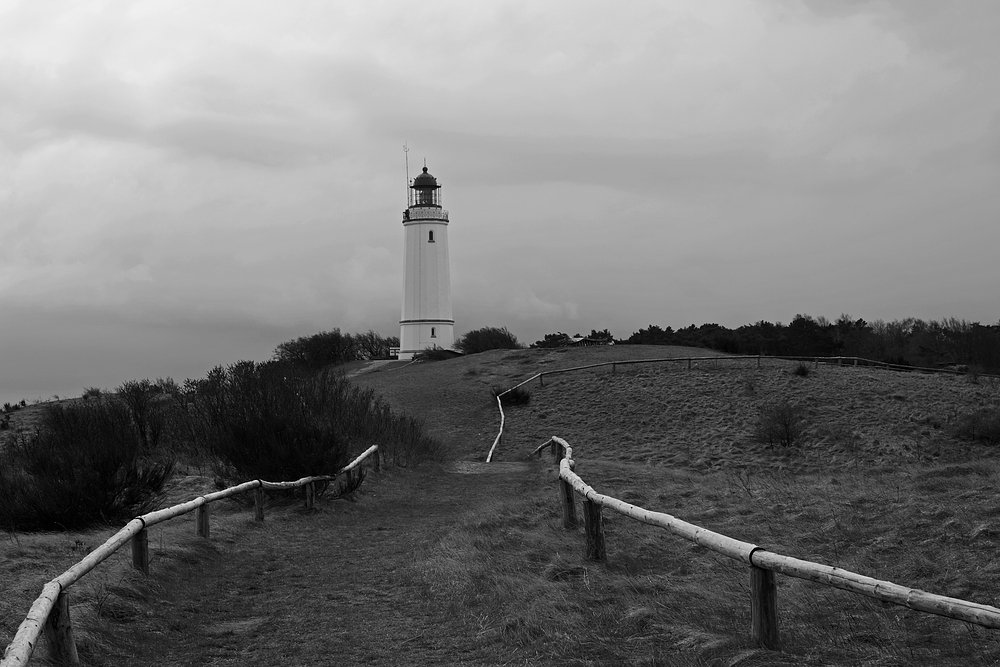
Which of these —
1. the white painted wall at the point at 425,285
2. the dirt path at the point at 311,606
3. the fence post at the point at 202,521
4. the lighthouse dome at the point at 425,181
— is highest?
the lighthouse dome at the point at 425,181

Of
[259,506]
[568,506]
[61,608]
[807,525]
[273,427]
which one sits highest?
[273,427]

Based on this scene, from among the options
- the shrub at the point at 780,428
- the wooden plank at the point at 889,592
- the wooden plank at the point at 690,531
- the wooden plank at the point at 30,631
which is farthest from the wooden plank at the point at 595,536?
the shrub at the point at 780,428

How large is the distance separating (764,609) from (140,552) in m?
5.98

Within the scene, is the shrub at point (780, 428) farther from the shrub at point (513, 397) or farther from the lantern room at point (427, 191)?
the lantern room at point (427, 191)

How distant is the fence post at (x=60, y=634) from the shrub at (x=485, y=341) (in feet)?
221

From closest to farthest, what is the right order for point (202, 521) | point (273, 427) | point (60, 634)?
1. point (60, 634)
2. point (202, 521)
3. point (273, 427)

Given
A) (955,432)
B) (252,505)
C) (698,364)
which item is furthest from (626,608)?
(698,364)

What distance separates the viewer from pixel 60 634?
244 inches

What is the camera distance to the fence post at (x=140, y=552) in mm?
8906

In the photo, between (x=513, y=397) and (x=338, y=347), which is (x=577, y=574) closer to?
(x=513, y=397)

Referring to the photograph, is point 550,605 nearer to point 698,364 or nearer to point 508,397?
point 508,397

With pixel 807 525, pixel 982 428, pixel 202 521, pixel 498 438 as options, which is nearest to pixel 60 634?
pixel 202 521

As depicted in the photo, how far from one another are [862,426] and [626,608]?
106 ft

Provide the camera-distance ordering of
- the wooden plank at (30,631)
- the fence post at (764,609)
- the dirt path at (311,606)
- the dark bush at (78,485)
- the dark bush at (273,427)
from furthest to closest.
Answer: the dark bush at (273,427)
the dark bush at (78,485)
the dirt path at (311,606)
the fence post at (764,609)
the wooden plank at (30,631)
